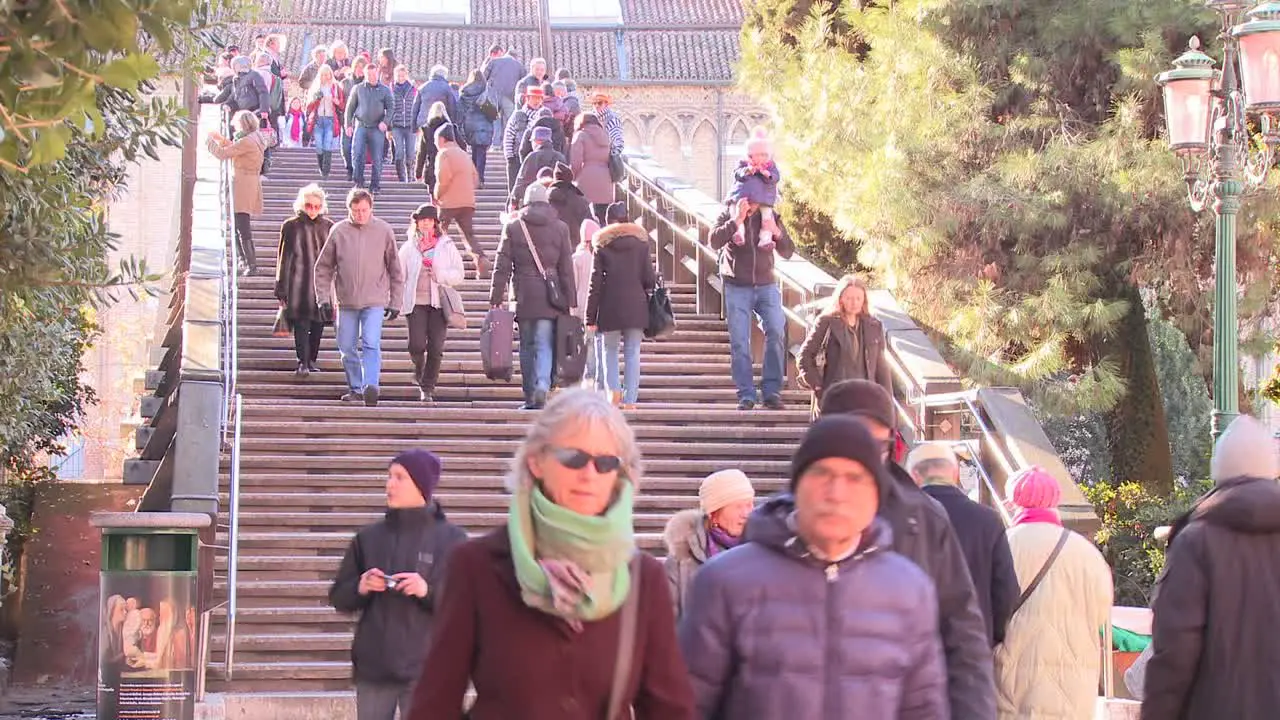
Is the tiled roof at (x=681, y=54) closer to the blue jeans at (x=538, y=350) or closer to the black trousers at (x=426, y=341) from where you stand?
the black trousers at (x=426, y=341)

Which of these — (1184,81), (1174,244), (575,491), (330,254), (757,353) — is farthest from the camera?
(1174,244)

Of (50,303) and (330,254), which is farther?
(330,254)

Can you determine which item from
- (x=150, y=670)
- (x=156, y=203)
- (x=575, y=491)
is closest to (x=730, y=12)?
(x=156, y=203)

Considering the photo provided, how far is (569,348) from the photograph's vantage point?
1580 centimetres

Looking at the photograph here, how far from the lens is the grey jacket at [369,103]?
24922 millimetres

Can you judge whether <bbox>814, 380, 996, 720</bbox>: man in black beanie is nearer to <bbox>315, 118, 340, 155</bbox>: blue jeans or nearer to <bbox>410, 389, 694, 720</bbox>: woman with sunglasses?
<bbox>410, 389, 694, 720</bbox>: woman with sunglasses

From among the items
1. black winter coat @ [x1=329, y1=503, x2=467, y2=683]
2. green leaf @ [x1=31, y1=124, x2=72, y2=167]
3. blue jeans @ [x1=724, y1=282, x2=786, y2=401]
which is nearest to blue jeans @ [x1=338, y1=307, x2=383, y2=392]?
blue jeans @ [x1=724, y1=282, x2=786, y2=401]

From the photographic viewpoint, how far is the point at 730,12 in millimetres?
59500

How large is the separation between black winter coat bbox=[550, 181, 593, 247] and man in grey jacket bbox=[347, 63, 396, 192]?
6.55m

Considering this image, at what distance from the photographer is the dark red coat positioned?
4207mm

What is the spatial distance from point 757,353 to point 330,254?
484 centimetres

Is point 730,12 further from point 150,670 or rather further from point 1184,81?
point 150,670

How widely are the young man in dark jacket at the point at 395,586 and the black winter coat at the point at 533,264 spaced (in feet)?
27.2

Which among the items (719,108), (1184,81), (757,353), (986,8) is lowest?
(757,353)
